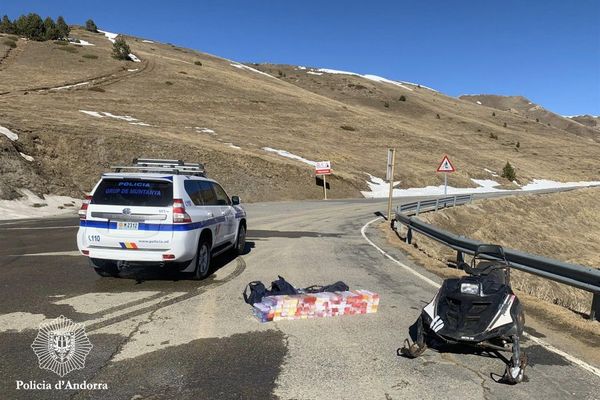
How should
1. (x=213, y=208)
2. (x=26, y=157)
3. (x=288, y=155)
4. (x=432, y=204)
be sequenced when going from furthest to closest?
(x=288, y=155), (x=26, y=157), (x=432, y=204), (x=213, y=208)

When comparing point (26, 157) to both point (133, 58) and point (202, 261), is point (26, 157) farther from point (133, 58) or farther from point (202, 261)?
point (133, 58)

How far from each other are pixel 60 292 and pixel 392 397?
5804 millimetres

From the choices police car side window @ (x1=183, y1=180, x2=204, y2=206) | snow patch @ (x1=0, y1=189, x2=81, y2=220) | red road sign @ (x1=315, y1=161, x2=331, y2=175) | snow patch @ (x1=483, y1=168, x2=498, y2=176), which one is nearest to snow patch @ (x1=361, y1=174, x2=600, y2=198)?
snow patch @ (x1=483, y1=168, x2=498, y2=176)

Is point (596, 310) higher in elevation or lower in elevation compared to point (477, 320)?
lower

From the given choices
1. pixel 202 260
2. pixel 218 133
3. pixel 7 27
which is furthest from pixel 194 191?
pixel 7 27

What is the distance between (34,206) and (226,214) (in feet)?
55.1

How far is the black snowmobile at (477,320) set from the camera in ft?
15.9

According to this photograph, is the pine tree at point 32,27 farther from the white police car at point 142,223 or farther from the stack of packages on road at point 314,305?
the stack of packages on road at point 314,305

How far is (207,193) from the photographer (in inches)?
385

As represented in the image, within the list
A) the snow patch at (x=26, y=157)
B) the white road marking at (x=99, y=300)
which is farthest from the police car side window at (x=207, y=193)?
the snow patch at (x=26, y=157)

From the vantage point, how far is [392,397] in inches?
171

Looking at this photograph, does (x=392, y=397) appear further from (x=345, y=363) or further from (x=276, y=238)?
(x=276, y=238)

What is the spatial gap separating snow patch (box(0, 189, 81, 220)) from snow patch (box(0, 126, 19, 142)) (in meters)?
5.96

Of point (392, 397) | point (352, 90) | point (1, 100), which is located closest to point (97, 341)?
point (392, 397)
